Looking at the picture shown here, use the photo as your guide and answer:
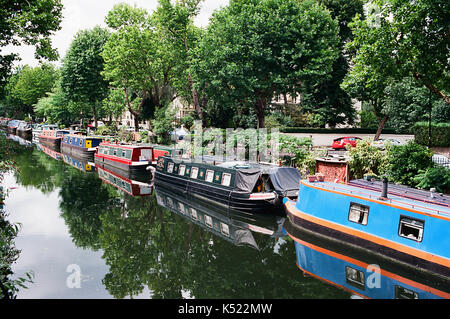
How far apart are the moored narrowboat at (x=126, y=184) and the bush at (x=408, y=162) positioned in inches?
551

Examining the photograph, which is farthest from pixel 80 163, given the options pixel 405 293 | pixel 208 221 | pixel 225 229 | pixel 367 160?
pixel 405 293

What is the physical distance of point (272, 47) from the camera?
25.3 m

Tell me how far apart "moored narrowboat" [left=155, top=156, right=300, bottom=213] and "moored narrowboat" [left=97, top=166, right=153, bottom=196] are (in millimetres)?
4086

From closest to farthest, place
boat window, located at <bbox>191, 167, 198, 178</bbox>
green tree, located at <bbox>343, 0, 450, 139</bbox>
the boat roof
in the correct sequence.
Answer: the boat roof
green tree, located at <bbox>343, 0, 450, 139</bbox>
boat window, located at <bbox>191, 167, 198, 178</bbox>

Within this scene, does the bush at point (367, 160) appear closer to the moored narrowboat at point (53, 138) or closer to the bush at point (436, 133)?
the bush at point (436, 133)

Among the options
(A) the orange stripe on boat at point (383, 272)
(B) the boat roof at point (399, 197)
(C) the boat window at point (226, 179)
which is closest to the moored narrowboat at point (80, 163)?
(C) the boat window at point (226, 179)

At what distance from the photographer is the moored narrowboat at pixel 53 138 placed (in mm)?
46188

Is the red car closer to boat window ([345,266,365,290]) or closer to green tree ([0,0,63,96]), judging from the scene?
boat window ([345,266,365,290])

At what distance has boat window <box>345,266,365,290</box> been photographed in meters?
9.65

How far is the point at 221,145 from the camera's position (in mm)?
30219

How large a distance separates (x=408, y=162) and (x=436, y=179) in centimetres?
167

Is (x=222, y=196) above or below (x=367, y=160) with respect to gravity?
below

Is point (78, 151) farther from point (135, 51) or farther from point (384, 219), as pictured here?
point (384, 219)

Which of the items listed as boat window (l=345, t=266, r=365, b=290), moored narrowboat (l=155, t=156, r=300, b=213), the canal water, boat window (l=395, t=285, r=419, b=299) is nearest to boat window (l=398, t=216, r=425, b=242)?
boat window (l=395, t=285, r=419, b=299)
